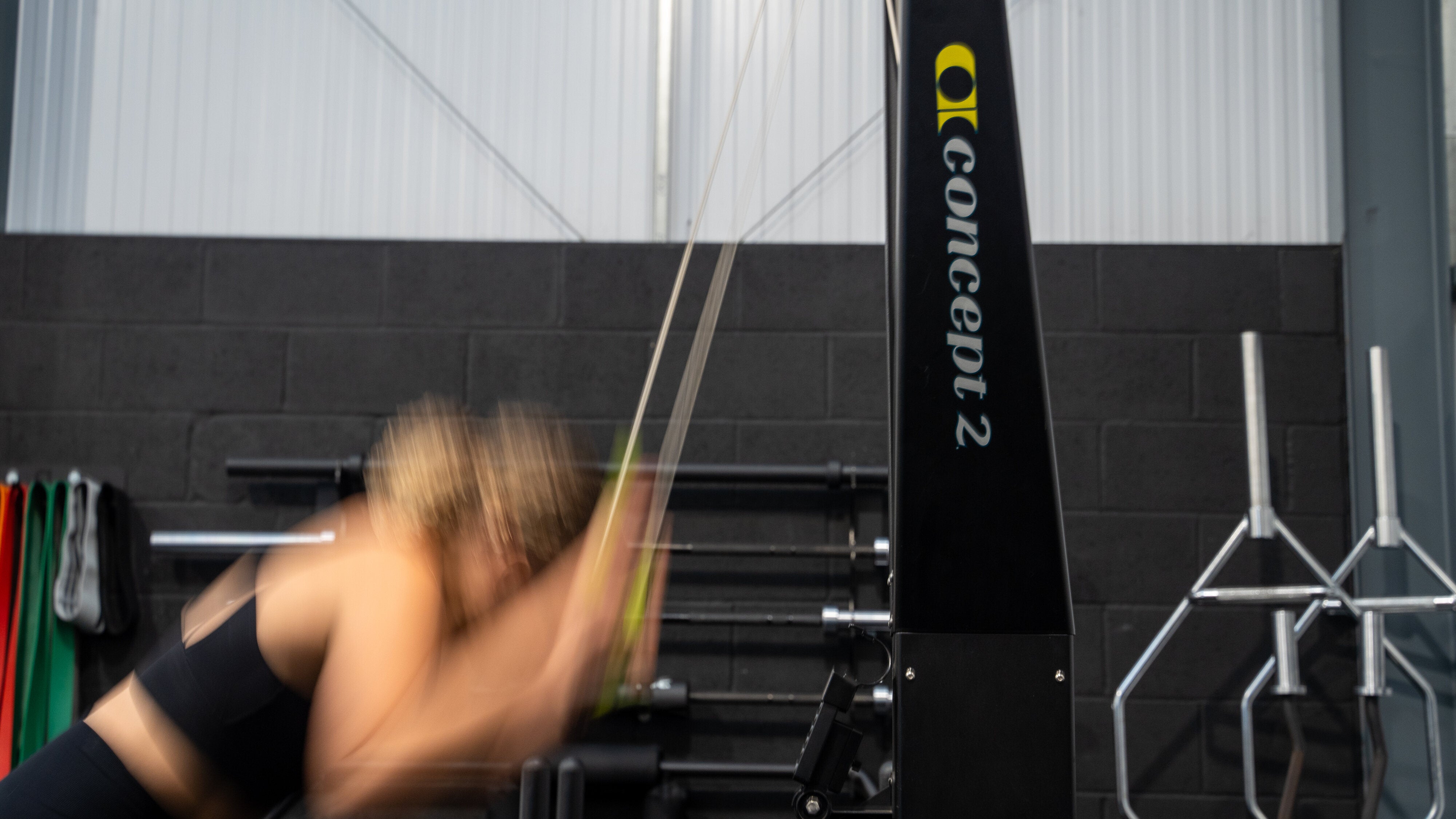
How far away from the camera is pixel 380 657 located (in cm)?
129

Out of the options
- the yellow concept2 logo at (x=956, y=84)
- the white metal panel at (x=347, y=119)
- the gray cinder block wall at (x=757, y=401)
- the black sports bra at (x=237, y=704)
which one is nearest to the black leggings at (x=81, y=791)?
the black sports bra at (x=237, y=704)

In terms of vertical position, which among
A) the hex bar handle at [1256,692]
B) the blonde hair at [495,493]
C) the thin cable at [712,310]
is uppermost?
the thin cable at [712,310]

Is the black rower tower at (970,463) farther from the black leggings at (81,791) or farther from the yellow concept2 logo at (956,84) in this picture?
the black leggings at (81,791)

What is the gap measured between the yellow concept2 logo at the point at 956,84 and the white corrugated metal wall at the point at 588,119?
1527mm

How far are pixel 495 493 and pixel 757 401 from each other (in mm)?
1226

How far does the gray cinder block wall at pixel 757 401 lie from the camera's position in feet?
7.76

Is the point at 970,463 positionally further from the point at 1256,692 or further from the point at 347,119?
the point at 347,119

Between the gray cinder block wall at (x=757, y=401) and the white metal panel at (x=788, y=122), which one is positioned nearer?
the gray cinder block wall at (x=757, y=401)

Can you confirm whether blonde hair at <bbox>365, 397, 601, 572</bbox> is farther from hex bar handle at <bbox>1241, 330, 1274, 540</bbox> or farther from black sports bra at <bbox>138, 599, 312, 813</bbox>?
hex bar handle at <bbox>1241, 330, 1274, 540</bbox>

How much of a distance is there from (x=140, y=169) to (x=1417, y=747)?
3380 millimetres

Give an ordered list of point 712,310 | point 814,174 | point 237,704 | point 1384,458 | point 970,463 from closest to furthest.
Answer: point 970,463 < point 237,704 < point 1384,458 < point 712,310 < point 814,174

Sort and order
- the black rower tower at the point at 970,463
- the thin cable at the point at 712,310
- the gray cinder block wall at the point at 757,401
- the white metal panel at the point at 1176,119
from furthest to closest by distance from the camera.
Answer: the white metal panel at the point at 1176,119, the gray cinder block wall at the point at 757,401, the thin cable at the point at 712,310, the black rower tower at the point at 970,463

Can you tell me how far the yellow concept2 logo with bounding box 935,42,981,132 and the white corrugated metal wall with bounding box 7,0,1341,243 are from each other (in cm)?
153

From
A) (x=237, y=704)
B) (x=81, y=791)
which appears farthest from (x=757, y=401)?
(x=81, y=791)
